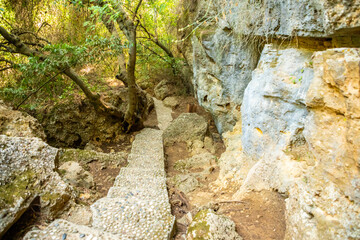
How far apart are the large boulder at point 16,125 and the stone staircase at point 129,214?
1927 mm

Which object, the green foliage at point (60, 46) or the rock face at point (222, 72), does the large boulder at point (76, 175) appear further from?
the rock face at point (222, 72)

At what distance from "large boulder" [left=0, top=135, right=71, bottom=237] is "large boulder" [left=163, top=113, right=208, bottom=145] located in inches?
176

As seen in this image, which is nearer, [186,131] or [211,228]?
[211,228]

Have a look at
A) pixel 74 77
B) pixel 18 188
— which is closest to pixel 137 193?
pixel 18 188

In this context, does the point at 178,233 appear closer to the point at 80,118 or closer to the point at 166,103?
the point at 80,118

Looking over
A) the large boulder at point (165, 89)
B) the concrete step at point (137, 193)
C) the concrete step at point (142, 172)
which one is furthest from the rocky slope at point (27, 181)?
the large boulder at point (165, 89)

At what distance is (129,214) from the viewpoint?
9.80 feet

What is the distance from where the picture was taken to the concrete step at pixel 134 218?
8.94 ft

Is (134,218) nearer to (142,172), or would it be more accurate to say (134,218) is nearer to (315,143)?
(142,172)

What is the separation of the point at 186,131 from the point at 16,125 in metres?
4.62

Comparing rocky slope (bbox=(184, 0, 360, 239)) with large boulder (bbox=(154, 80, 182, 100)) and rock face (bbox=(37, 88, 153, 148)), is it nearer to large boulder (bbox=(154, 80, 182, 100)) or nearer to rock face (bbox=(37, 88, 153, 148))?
rock face (bbox=(37, 88, 153, 148))

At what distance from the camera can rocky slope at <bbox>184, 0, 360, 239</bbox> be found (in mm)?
1803

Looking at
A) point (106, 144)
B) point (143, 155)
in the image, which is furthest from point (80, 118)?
point (143, 155)

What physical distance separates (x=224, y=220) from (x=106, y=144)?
200 inches
